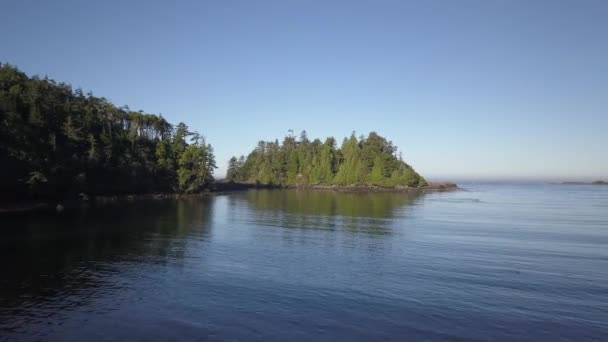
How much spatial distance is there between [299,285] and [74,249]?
932 inches

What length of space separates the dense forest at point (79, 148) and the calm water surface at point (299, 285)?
23.8 m

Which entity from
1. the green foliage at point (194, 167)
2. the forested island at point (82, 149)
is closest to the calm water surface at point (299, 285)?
the forested island at point (82, 149)

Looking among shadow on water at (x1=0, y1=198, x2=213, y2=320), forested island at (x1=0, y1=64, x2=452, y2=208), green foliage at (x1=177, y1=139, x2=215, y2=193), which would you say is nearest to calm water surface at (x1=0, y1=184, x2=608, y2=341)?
shadow on water at (x1=0, y1=198, x2=213, y2=320)

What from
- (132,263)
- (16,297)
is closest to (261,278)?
(132,263)

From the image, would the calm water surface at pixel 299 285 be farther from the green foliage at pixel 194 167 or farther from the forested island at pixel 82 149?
the green foliage at pixel 194 167

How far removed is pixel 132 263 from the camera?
31703 millimetres

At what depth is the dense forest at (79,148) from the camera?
6662 centimetres

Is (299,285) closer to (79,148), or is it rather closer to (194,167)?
(79,148)

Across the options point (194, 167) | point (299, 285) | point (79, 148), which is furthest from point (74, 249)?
point (194, 167)

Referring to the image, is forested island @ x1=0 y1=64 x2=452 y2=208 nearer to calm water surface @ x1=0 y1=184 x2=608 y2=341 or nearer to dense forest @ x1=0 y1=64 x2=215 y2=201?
dense forest @ x1=0 y1=64 x2=215 y2=201

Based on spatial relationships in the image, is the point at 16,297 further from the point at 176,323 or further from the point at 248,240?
the point at 248,240

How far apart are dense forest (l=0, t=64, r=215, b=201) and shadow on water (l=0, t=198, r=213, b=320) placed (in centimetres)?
1346

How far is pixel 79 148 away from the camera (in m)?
84.2

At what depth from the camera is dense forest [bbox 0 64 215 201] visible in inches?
2623
